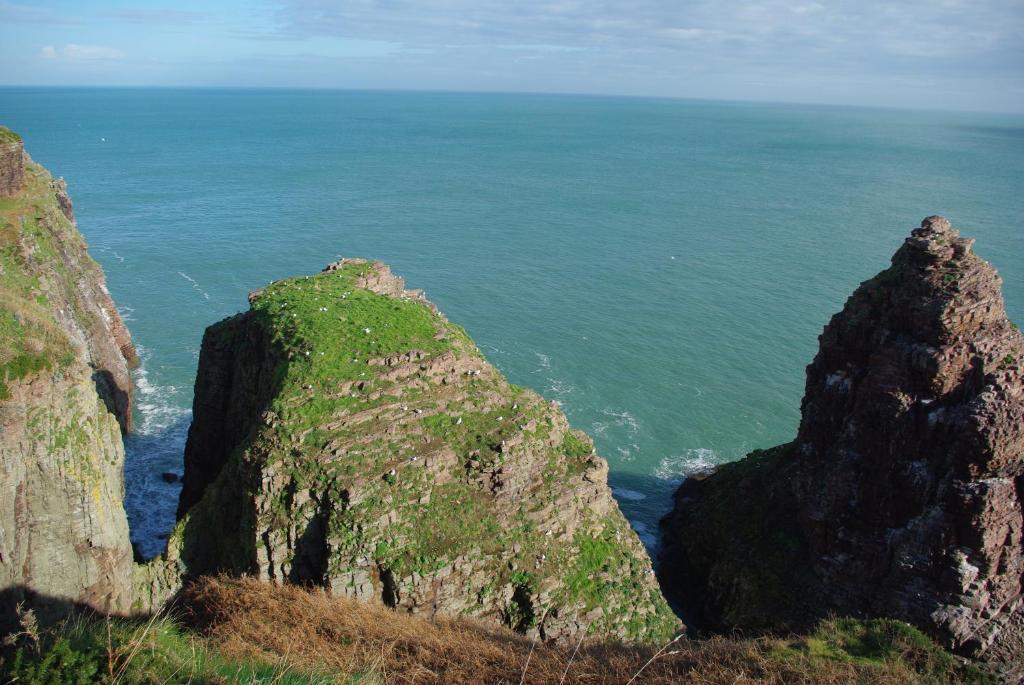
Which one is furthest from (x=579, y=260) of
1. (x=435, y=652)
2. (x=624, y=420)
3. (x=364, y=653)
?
(x=364, y=653)

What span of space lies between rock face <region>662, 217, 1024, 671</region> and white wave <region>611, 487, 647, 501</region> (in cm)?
921

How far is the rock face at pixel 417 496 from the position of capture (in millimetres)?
27469

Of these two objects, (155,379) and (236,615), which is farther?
(155,379)

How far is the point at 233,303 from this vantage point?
80125 mm

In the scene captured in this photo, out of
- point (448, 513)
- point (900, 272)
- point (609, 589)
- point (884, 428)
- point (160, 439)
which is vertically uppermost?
point (900, 272)

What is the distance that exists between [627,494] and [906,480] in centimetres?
1945

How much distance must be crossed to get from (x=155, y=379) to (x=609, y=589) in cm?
4854

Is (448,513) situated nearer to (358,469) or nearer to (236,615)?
(358,469)

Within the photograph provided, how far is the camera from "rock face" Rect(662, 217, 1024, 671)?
3319 centimetres

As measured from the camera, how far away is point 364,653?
70.9 feet

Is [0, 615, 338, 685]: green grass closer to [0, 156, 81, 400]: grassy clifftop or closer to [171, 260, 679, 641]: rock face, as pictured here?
[171, 260, 679, 641]: rock face

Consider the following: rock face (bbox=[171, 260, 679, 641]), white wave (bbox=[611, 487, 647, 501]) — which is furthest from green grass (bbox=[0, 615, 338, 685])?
white wave (bbox=[611, 487, 647, 501])

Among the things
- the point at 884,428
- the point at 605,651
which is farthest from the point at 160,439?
→ the point at 884,428

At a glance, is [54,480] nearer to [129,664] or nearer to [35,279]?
[129,664]
